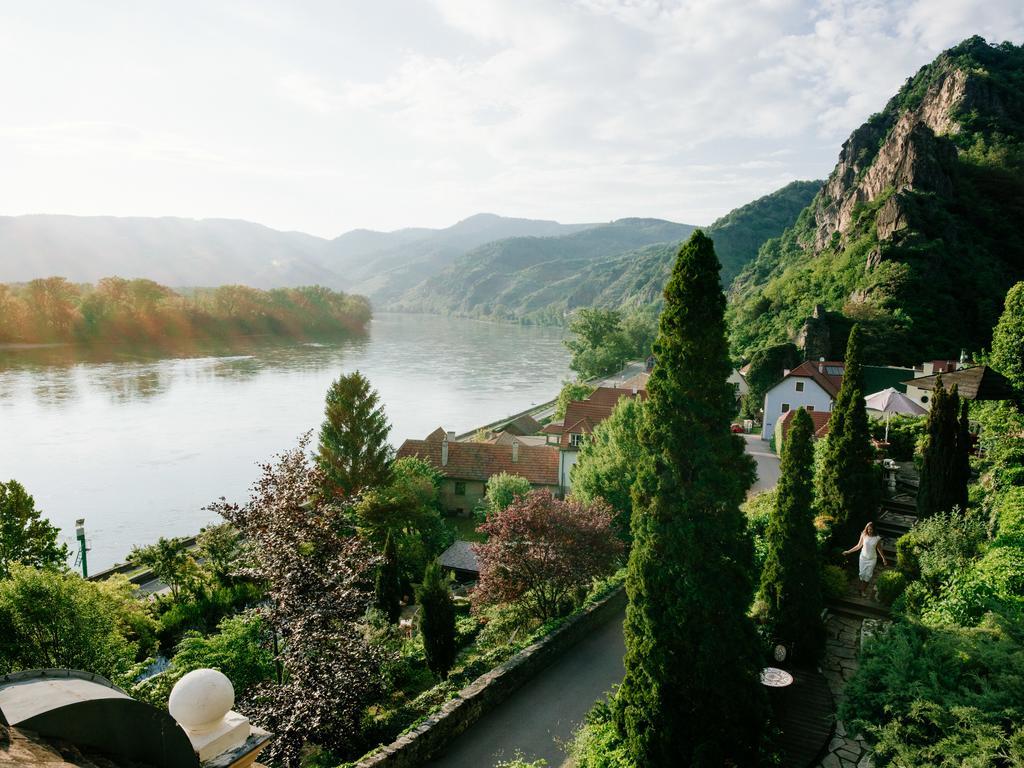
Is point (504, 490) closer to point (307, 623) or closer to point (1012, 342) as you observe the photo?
point (307, 623)

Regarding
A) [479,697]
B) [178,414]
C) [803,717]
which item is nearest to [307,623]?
[479,697]

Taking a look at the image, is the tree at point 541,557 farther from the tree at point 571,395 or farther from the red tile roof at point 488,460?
the tree at point 571,395

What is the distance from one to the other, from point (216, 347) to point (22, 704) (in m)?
98.7

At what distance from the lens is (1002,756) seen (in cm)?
559

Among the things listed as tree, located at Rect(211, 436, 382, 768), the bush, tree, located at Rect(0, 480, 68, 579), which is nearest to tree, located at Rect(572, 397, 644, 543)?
the bush

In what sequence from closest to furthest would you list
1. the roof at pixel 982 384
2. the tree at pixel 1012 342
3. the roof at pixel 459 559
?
the tree at pixel 1012 342, the roof at pixel 982 384, the roof at pixel 459 559

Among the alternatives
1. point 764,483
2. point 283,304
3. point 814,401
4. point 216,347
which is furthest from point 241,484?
point 283,304

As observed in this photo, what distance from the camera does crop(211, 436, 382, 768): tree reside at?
9.35 m

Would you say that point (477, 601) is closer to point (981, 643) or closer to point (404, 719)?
point (404, 719)

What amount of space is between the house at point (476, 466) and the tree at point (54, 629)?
1970 cm

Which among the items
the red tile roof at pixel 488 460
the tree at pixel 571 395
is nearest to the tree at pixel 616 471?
the red tile roof at pixel 488 460

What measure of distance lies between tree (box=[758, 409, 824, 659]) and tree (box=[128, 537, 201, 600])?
18107 millimetres

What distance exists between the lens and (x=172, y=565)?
19.9 metres

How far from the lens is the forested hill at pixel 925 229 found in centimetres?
5325
